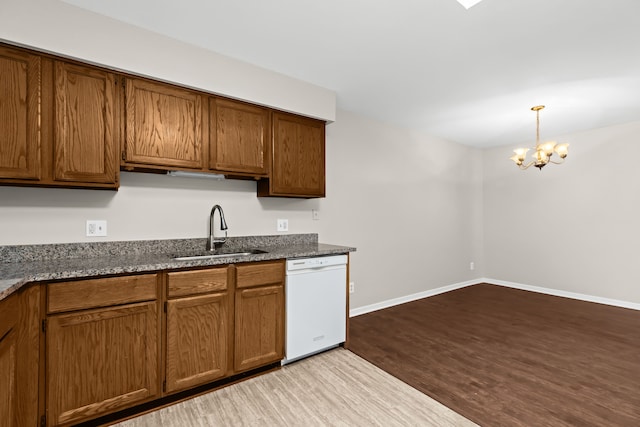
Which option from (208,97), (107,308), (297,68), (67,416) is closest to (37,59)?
(208,97)

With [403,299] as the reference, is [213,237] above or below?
above

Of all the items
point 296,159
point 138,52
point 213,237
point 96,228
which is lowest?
point 213,237

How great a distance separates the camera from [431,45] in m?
2.27

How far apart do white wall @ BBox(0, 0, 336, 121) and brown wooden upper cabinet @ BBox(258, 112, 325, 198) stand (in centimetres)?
13

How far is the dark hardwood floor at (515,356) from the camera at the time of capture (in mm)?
1968

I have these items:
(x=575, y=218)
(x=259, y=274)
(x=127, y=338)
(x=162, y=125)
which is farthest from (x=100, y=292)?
(x=575, y=218)

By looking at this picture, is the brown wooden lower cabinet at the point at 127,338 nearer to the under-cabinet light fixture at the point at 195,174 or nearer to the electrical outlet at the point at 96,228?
the electrical outlet at the point at 96,228

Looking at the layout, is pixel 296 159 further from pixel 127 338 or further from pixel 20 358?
pixel 20 358

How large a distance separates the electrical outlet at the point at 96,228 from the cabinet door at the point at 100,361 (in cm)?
72

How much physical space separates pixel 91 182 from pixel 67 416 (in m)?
1.37

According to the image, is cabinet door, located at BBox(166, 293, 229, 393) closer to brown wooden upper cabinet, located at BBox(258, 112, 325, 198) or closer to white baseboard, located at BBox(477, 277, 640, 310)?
brown wooden upper cabinet, located at BBox(258, 112, 325, 198)

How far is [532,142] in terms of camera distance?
16.2 ft

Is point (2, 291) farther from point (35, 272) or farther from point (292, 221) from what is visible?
point (292, 221)

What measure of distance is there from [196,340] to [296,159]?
68.1 inches
